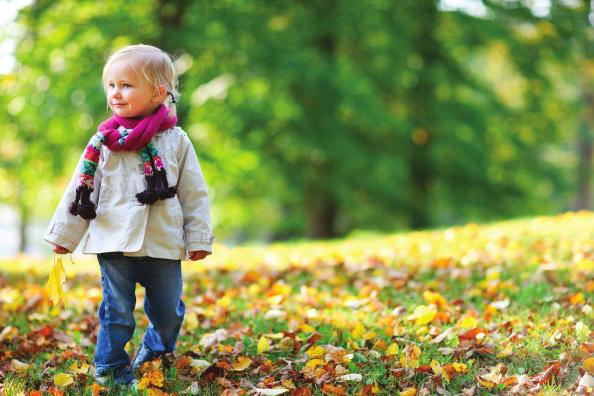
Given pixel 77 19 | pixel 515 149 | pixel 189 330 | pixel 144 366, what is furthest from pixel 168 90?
pixel 515 149

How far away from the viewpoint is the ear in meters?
3.06

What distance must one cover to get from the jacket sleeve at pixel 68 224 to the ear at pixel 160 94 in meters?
0.37

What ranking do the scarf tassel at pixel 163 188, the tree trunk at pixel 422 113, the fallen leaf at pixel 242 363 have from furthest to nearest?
the tree trunk at pixel 422 113 → the fallen leaf at pixel 242 363 → the scarf tassel at pixel 163 188

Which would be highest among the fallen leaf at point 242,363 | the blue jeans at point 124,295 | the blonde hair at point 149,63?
the blonde hair at point 149,63

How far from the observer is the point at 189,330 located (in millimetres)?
4160

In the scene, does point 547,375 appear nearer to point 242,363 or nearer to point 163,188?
point 242,363

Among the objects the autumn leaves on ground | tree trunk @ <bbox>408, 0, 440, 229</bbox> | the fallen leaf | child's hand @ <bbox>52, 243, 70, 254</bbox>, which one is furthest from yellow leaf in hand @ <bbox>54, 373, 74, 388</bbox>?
tree trunk @ <bbox>408, 0, 440, 229</bbox>

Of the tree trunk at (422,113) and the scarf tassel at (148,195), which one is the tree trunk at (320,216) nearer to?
the tree trunk at (422,113)

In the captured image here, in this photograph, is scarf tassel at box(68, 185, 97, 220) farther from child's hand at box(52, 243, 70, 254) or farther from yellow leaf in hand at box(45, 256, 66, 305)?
yellow leaf in hand at box(45, 256, 66, 305)

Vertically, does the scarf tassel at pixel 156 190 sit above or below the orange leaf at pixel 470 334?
above

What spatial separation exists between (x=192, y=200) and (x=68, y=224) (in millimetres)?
584

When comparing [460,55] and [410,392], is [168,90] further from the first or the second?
[460,55]

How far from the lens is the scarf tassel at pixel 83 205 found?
2.94 meters

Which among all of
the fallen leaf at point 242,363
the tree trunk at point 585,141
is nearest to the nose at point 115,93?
the fallen leaf at point 242,363
